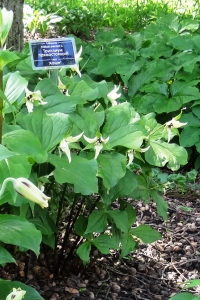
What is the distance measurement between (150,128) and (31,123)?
633mm

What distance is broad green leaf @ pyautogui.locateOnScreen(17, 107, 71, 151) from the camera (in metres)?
1.88

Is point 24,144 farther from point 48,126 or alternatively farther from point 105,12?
point 105,12

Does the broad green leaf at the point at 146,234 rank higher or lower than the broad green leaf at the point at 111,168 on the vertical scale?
lower

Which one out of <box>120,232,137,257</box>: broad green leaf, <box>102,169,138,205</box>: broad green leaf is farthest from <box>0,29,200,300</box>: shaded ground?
<box>102,169,138,205</box>: broad green leaf

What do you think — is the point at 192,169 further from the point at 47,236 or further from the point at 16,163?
the point at 16,163

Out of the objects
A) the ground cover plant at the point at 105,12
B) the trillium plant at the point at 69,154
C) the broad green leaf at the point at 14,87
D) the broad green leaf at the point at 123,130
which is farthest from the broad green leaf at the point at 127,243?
the ground cover plant at the point at 105,12

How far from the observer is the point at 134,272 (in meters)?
2.78

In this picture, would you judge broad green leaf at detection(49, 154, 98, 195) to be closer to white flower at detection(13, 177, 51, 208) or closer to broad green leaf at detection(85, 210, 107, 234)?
broad green leaf at detection(85, 210, 107, 234)

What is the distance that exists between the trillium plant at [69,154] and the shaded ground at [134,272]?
0.10 meters

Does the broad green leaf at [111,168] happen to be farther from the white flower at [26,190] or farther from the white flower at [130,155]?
the white flower at [26,190]

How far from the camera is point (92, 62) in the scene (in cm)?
484

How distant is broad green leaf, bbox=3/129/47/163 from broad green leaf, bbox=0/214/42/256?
214mm

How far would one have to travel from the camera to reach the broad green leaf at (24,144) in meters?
1.61

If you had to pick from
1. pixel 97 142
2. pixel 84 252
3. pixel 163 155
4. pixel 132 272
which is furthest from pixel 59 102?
pixel 132 272
